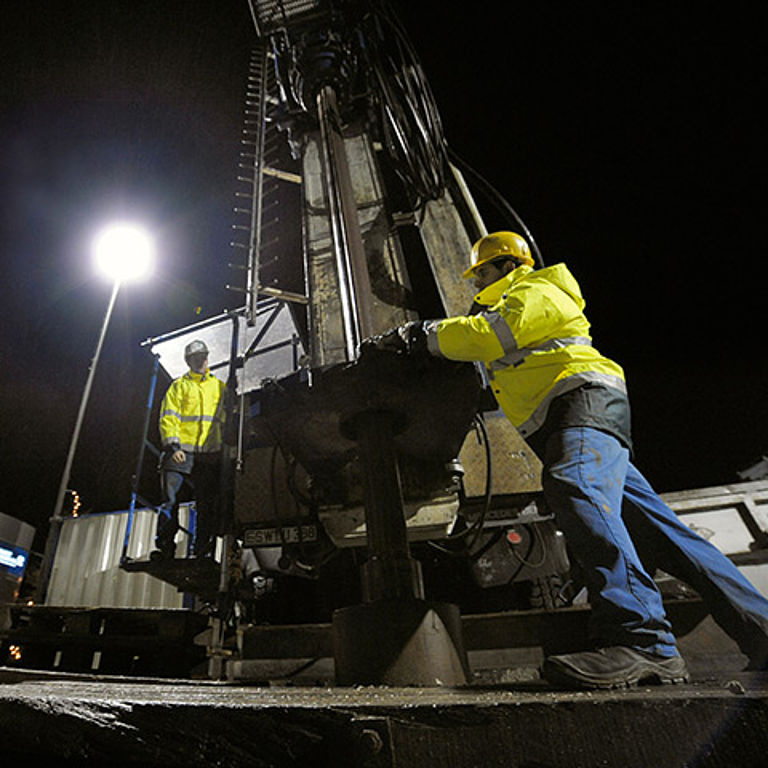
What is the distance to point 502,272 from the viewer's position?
3.24 m

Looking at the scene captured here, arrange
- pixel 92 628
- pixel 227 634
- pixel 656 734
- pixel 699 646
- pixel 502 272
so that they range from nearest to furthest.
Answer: pixel 656 734 → pixel 502 272 → pixel 699 646 → pixel 92 628 → pixel 227 634

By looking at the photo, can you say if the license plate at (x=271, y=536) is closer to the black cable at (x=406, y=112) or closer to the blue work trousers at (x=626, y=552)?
the blue work trousers at (x=626, y=552)

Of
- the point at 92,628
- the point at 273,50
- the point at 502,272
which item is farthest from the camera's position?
the point at 273,50

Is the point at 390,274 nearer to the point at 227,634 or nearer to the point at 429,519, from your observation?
the point at 429,519

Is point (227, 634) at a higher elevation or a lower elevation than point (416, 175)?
lower

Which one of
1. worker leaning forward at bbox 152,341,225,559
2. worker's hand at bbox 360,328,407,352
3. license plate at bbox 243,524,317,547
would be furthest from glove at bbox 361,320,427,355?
worker leaning forward at bbox 152,341,225,559

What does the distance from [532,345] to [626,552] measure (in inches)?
44.6

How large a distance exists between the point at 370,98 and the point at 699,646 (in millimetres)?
6874

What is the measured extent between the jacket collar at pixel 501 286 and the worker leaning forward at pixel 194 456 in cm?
404

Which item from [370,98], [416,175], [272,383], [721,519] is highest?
[370,98]

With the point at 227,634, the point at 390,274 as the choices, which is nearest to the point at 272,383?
the point at 390,274

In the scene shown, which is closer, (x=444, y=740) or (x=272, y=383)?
(x=444, y=740)

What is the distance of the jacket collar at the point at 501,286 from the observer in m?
2.95

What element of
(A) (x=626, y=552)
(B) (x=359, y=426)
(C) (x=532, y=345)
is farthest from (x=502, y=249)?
(A) (x=626, y=552)
